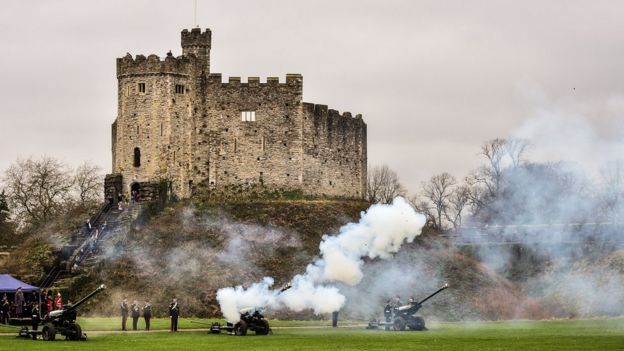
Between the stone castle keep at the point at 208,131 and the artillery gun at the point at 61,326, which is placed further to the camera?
the stone castle keep at the point at 208,131

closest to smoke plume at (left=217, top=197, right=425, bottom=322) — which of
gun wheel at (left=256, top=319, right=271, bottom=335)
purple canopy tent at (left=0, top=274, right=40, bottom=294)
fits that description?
gun wheel at (left=256, top=319, right=271, bottom=335)

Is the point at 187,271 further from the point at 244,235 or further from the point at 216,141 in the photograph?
the point at 216,141

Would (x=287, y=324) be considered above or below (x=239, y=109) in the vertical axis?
below

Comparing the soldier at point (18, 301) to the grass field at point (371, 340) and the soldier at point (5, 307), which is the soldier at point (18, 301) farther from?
the grass field at point (371, 340)

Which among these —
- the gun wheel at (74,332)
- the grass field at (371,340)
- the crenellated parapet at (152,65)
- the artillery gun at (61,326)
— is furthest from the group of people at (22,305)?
the crenellated parapet at (152,65)

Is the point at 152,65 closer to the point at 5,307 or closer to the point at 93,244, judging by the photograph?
the point at 93,244

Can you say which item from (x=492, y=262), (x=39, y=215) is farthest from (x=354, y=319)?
(x=39, y=215)

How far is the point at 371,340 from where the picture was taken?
58.2 meters

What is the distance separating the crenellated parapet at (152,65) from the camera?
99.9 metres

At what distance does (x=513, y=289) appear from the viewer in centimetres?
9125

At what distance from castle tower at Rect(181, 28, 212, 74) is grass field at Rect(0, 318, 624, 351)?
36.1 m

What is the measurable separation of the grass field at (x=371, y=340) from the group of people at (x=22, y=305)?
158 inches

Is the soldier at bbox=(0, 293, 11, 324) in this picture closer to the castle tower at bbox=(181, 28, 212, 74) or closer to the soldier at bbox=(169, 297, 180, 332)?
the soldier at bbox=(169, 297, 180, 332)

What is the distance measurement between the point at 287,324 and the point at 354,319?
7.64m
